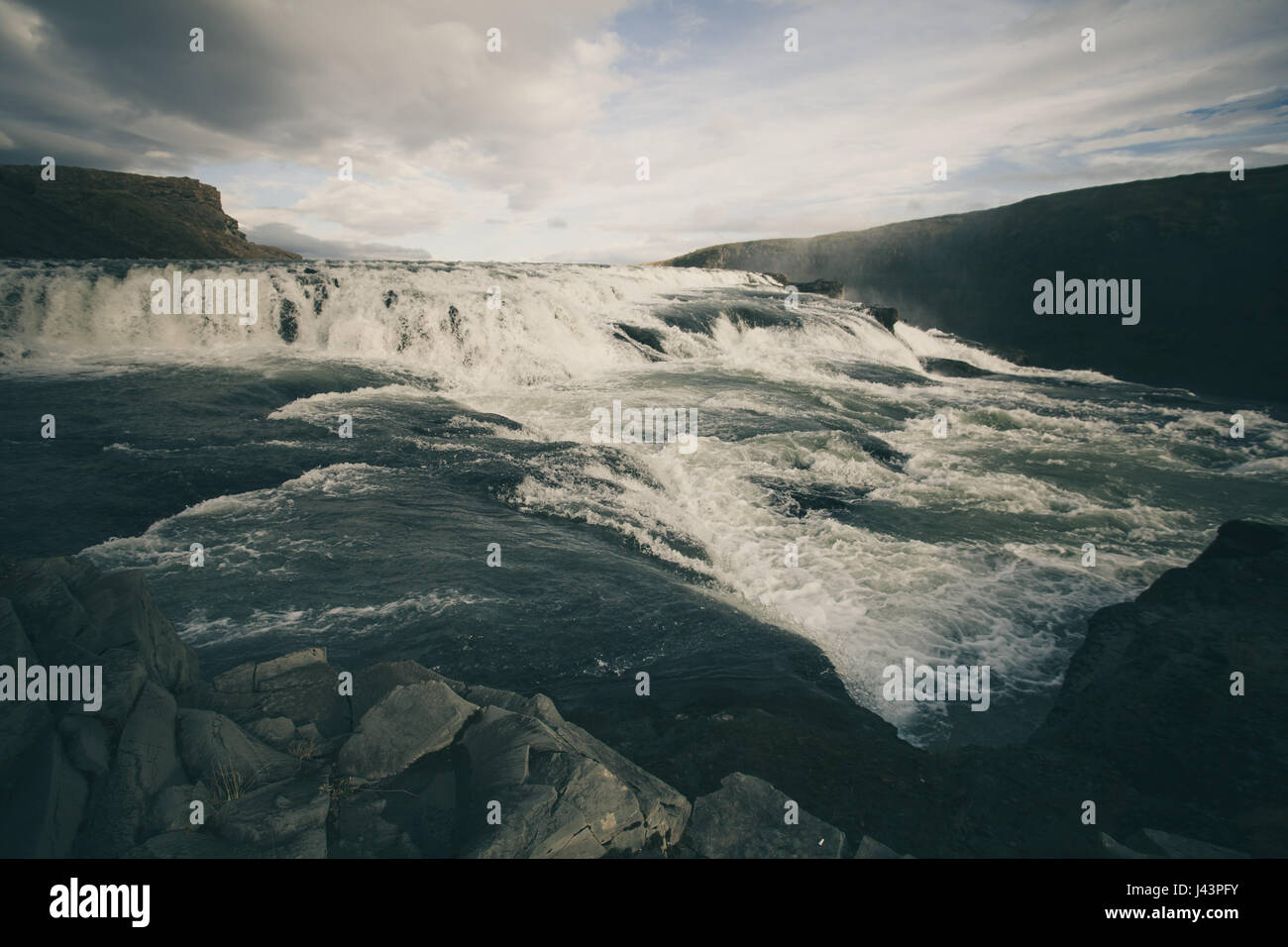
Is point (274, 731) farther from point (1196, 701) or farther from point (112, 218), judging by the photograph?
point (112, 218)

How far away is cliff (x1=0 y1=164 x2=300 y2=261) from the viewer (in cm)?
5138

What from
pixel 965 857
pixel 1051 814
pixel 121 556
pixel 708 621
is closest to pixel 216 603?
→ pixel 121 556

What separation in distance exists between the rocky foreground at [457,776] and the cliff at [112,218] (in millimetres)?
57039

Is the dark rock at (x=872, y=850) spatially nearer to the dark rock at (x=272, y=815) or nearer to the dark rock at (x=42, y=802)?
the dark rock at (x=272, y=815)

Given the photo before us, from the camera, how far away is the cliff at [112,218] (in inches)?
2023

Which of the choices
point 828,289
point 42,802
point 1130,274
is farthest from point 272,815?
point 1130,274

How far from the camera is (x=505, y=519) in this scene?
34.4ft

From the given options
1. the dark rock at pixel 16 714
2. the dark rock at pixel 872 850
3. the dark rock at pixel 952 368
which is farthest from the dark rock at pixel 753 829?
the dark rock at pixel 952 368

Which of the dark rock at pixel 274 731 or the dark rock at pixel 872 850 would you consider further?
the dark rock at pixel 274 731

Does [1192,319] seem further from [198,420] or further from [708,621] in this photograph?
[198,420]

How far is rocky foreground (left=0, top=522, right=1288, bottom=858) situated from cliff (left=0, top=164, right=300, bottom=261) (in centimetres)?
5704

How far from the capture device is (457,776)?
434cm

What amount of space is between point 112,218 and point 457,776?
3460 inches

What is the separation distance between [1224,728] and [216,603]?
11.4 m
